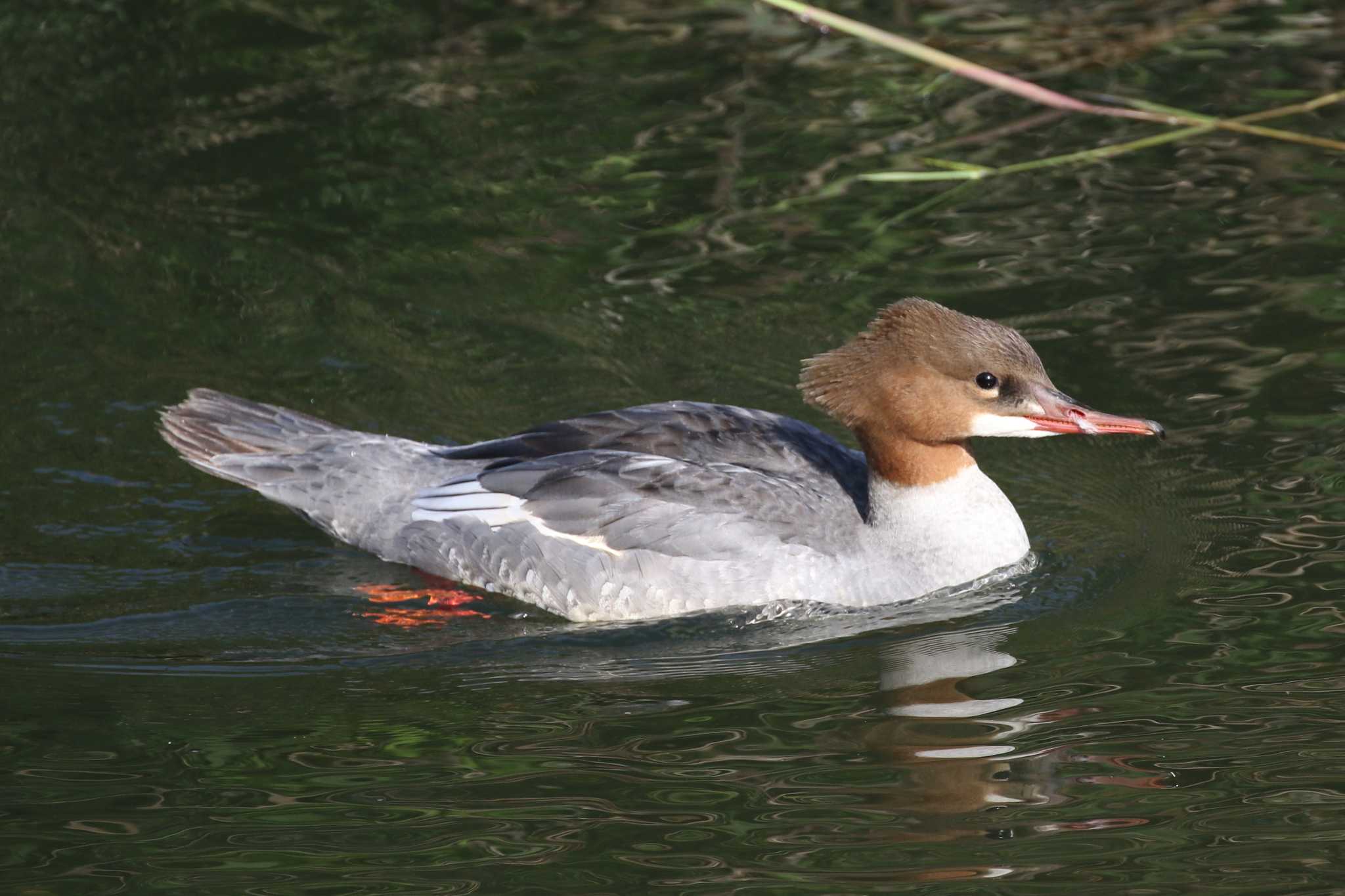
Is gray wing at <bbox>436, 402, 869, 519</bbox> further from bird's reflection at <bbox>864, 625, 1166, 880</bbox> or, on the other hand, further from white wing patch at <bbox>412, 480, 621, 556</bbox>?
bird's reflection at <bbox>864, 625, 1166, 880</bbox>

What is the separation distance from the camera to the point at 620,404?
8.61 m

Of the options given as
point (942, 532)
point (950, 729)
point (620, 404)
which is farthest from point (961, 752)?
point (620, 404)

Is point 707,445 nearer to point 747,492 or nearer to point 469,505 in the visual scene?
point 747,492

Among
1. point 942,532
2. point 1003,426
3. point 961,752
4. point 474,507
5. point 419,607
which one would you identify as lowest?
point 961,752

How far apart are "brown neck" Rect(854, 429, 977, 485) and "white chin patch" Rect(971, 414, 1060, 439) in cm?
20

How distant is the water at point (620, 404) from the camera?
203 inches

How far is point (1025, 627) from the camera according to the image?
257 inches

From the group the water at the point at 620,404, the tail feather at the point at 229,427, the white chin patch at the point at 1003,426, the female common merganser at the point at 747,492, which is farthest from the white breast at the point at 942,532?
the tail feather at the point at 229,427

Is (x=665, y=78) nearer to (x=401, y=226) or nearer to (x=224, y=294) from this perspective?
(x=401, y=226)

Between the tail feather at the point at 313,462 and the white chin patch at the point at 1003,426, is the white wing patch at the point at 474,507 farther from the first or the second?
the white chin patch at the point at 1003,426

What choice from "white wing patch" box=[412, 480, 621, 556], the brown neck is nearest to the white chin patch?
the brown neck

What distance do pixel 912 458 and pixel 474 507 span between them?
1843mm

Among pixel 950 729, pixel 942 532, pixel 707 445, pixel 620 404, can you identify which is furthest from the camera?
pixel 620 404

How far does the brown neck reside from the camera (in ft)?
22.7
